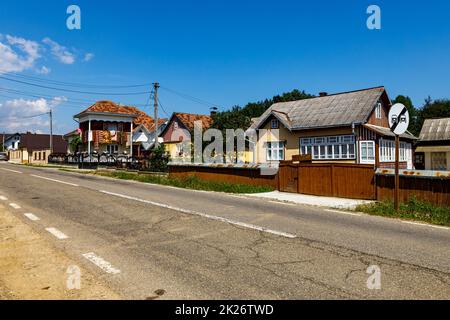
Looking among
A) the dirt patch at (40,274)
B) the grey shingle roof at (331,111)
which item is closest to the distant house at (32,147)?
the grey shingle roof at (331,111)

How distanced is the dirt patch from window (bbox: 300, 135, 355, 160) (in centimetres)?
2160

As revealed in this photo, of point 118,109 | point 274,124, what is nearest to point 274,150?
point 274,124

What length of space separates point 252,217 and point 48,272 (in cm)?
527

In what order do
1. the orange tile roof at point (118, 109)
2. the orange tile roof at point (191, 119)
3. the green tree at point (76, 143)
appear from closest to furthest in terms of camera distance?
the orange tile roof at point (191, 119) < the orange tile roof at point (118, 109) < the green tree at point (76, 143)

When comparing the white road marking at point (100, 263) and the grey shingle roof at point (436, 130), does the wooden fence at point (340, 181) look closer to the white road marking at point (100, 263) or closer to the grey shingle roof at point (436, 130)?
the white road marking at point (100, 263)

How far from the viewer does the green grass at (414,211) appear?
8781mm

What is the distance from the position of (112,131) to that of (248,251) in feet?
157

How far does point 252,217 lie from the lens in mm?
9031

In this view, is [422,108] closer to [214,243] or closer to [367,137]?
[367,137]

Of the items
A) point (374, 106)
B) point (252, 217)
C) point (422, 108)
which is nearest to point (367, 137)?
point (374, 106)

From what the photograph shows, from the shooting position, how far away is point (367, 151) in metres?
24.2

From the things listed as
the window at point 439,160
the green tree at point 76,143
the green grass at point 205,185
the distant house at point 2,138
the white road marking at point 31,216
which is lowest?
the white road marking at point 31,216

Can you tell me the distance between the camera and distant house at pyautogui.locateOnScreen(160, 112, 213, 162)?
42.9 meters

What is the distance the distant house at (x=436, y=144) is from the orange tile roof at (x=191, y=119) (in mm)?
23353
